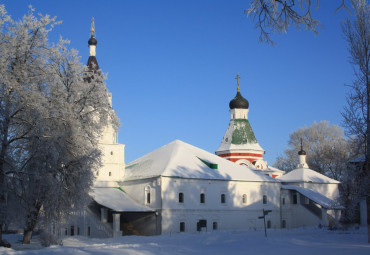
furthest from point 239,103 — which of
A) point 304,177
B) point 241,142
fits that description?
point 304,177

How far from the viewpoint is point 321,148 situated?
57.6m

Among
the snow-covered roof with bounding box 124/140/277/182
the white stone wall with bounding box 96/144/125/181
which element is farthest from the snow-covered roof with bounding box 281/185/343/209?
the white stone wall with bounding box 96/144/125/181

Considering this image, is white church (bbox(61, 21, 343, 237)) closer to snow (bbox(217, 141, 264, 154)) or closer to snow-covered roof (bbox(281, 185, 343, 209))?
snow-covered roof (bbox(281, 185, 343, 209))

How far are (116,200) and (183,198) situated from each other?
5.19 metres

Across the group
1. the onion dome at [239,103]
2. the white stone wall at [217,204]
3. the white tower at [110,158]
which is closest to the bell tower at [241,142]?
the onion dome at [239,103]

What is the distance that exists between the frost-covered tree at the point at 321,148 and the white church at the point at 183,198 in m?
12.3

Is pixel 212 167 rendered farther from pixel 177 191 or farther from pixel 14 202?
pixel 14 202

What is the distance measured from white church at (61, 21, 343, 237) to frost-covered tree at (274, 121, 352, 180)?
12259mm

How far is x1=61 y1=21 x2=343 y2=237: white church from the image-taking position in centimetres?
3369

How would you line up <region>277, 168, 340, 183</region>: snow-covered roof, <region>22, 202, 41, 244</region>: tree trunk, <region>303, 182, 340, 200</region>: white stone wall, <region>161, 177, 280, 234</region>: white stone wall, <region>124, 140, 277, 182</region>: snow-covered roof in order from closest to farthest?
<region>22, 202, 41, 244</region>: tree trunk → <region>161, 177, 280, 234</region>: white stone wall → <region>124, 140, 277, 182</region>: snow-covered roof → <region>303, 182, 340, 200</region>: white stone wall → <region>277, 168, 340, 183</region>: snow-covered roof

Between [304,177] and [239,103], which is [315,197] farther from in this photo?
[239,103]

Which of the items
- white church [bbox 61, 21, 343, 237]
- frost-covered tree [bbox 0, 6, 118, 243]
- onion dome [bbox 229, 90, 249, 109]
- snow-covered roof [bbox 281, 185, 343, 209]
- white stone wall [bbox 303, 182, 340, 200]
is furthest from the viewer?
onion dome [bbox 229, 90, 249, 109]

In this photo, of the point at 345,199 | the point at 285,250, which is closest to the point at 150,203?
the point at 345,199

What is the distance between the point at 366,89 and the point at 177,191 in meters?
18.4
